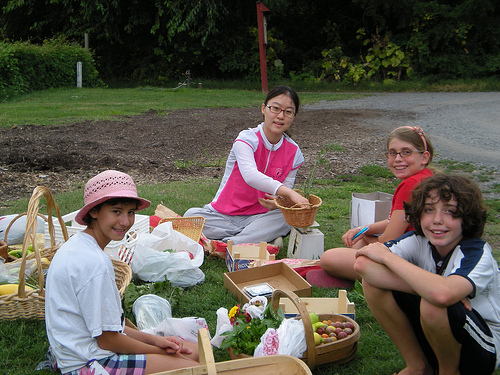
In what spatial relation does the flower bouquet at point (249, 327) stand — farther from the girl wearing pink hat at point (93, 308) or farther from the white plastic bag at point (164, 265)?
the white plastic bag at point (164, 265)

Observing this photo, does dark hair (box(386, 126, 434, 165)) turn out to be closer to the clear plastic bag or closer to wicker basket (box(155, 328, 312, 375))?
wicker basket (box(155, 328, 312, 375))

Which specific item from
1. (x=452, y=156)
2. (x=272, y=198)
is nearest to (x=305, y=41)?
(x=452, y=156)

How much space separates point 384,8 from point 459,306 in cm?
2408

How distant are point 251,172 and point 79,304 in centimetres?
253

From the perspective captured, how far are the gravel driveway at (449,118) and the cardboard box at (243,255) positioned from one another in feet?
16.8

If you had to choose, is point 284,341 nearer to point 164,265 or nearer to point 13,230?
point 164,265

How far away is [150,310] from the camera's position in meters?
3.27

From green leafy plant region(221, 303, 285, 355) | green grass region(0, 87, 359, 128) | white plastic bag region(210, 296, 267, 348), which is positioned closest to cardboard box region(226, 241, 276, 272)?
white plastic bag region(210, 296, 267, 348)

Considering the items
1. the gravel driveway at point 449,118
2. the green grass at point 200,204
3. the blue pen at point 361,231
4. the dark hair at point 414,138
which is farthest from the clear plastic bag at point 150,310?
the gravel driveway at point 449,118

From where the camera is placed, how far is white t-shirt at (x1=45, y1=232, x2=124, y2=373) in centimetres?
227

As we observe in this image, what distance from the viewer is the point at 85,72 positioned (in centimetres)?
2173

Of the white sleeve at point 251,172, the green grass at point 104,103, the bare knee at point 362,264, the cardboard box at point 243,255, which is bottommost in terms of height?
the cardboard box at point 243,255

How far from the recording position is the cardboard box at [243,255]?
417 centimetres

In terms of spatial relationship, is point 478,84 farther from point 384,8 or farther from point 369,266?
point 369,266
